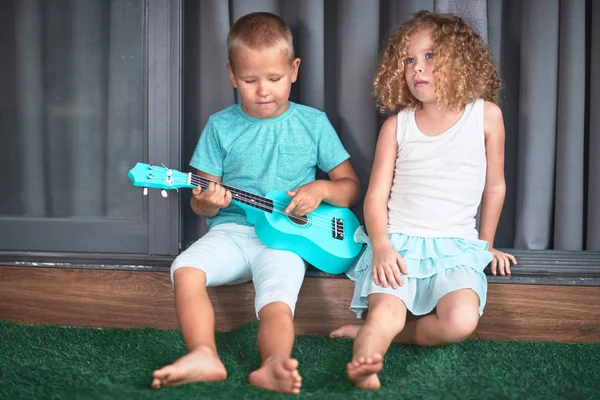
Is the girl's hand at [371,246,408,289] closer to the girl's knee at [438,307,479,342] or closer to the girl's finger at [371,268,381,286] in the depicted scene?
the girl's finger at [371,268,381,286]

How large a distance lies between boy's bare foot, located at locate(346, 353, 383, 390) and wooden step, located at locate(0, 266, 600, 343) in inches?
16.7

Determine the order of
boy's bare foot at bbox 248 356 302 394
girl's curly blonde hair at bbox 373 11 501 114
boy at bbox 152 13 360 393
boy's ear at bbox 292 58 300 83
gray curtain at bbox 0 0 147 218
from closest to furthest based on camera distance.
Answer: boy's bare foot at bbox 248 356 302 394
boy at bbox 152 13 360 393
girl's curly blonde hair at bbox 373 11 501 114
boy's ear at bbox 292 58 300 83
gray curtain at bbox 0 0 147 218

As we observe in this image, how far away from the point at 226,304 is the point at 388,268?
46cm

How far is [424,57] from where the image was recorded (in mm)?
1618

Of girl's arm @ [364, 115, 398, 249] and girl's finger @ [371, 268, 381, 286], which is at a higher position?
girl's arm @ [364, 115, 398, 249]

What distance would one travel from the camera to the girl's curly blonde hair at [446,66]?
5.23 ft

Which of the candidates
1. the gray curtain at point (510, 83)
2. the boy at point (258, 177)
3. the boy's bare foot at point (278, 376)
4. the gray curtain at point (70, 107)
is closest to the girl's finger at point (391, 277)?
the boy at point (258, 177)

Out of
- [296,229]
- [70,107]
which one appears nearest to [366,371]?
[296,229]

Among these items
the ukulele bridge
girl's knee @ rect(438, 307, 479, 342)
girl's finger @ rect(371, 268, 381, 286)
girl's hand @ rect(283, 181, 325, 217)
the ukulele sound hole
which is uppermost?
girl's hand @ rect(283, 181, 325, 217)

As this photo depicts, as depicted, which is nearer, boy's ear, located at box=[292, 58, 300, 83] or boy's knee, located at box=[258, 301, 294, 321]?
boy's knee, located at box=[258, 301, 294, 321]

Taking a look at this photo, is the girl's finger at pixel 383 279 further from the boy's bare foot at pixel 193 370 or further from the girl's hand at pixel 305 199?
the boy's bare foot at pixel 193 370

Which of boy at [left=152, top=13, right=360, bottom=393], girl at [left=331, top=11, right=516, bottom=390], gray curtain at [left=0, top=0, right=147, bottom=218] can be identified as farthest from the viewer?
gray curtain at [left=0, top=0, right=147, bottom=218]

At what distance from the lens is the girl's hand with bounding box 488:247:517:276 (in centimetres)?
160

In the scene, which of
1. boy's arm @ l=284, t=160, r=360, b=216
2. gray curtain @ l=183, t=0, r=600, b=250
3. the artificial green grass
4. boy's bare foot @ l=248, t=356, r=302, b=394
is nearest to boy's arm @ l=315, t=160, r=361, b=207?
boy's arm @ l=284, t=160, r=360, b=216
